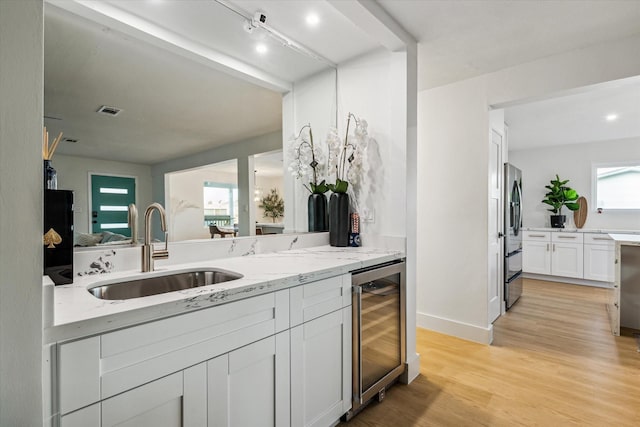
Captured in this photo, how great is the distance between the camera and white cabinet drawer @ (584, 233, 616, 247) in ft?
15.9

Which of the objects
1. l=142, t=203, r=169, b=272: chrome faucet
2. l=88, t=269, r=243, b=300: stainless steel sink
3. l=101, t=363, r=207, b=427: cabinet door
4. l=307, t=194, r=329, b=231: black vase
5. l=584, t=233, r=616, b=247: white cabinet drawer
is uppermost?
l=307, t=194, r=329, b=231: black vase

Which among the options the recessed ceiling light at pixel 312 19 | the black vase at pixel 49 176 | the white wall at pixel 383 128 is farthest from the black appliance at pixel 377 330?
the recessed ceiling light at pixel 312 19

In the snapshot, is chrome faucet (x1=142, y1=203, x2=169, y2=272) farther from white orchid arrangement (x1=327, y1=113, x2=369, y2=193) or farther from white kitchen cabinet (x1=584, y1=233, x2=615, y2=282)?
white kitchen cabinet (x1=584, y1=233, x2=615, y2=282)

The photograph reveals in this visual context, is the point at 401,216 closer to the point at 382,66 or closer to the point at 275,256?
the point at 275,256

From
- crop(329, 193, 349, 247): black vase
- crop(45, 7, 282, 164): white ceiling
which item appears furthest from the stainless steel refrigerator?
crop(45, 7, 282, 164): white ceiling

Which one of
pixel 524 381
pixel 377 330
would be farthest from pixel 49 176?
pixel 524 381

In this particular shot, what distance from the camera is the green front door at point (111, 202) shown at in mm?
1442

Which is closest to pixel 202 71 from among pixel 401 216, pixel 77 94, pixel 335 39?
pixel 77 94

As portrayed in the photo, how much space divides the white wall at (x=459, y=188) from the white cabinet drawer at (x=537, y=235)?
338cm

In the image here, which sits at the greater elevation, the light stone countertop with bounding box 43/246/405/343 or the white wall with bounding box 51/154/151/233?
the white wall with bounding box 51/154/151/233

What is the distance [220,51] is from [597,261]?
A: 5969 mm

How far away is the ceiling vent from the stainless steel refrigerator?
3.65 meters

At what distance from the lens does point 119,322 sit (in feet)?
2.91

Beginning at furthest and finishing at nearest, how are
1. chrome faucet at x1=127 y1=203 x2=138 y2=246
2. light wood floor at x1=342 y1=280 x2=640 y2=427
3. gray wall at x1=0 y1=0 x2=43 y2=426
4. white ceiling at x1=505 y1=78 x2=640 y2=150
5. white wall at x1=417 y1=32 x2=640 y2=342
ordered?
white ceiling at x1=505 y1=78 x2=640 y2=150, white wall at x1=417 y1=32 x2=640 y2=342, light wood floor at x1=342 y1=280 x2=640 y2=427, chrome faucet at x1=127 y1=203 x2=138 y2=246, gray wall at x1=0 y1=0 x2=43 y2=426
